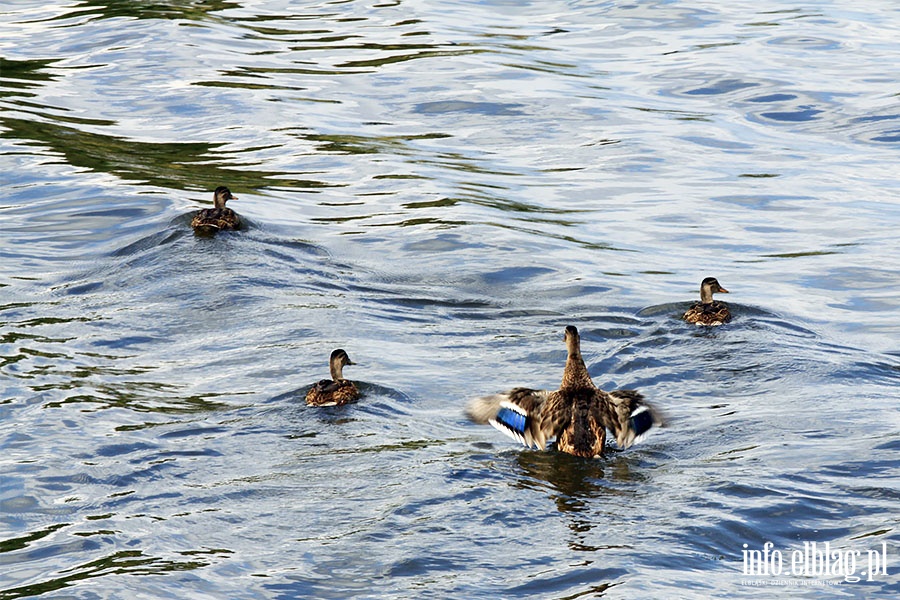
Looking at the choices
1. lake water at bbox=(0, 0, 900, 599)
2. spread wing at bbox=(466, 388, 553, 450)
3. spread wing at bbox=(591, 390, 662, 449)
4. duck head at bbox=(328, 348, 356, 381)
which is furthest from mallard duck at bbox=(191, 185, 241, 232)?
spread wing at bbox=(591, 390, 662, 449)

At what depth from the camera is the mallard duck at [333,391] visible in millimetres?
12422

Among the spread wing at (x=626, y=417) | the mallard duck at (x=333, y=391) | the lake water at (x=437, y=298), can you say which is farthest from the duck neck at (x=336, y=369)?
the spread wing at (x=626, y=417)

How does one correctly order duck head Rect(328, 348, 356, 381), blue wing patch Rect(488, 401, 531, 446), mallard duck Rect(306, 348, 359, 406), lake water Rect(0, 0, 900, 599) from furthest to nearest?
duck head Rect(328, 348, 356, 381) → mallard duck Rect(306, 348, 359, 406) → blue wing patch Rect(488, 401, 531, 446) → lake water Rect(0, 0, 900, 599)

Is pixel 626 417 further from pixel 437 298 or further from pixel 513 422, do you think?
pixel 437 298

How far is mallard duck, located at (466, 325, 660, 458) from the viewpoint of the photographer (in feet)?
38.1

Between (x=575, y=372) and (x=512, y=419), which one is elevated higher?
(x=575, y=372)

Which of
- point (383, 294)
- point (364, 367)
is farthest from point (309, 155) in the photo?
point (364, 367)

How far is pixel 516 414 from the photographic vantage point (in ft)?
38.9

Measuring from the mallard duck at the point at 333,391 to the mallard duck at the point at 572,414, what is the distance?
4.01ft

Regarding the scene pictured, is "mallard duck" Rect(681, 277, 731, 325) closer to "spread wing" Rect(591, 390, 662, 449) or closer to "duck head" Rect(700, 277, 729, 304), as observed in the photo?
"duck head" Rect(700, 277, 729, 304)

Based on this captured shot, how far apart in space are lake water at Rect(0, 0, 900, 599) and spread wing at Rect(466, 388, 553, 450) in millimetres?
185

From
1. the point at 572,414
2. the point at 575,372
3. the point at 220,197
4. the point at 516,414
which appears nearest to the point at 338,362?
the point at 516,414

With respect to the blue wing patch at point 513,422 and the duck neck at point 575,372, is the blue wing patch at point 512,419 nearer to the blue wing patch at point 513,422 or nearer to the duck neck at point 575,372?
the blue wing patch at point 513,422

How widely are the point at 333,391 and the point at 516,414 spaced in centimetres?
170
